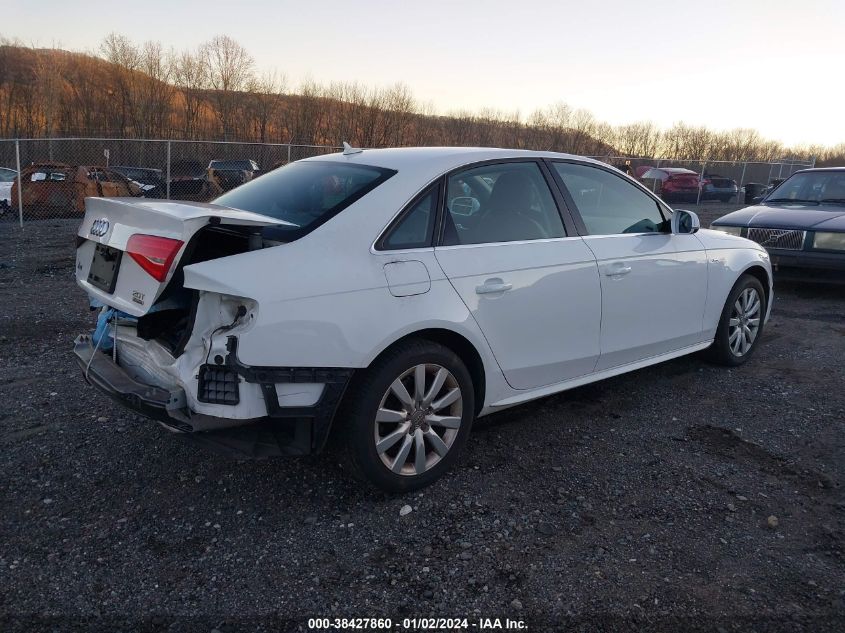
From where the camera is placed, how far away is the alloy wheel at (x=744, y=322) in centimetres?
532

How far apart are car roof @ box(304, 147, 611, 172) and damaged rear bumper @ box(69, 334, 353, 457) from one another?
1.26m

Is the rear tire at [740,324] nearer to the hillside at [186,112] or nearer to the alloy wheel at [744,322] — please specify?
the alloy wheel at [744,322]

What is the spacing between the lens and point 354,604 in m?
2.52

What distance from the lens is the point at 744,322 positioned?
Result: 213 inches

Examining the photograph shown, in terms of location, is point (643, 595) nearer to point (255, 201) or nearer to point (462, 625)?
point (462, 625)

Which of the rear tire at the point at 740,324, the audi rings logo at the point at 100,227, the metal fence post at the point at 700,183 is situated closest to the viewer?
the audi rings logo at the point at 100,227

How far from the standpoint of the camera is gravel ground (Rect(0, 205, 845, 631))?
2516 mm

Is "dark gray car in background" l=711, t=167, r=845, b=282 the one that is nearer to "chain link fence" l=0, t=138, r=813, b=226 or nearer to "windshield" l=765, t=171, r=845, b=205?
"windshield" l=765, t=171, r=845, b=205

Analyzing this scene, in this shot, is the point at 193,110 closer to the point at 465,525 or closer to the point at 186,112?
the point at 186,112

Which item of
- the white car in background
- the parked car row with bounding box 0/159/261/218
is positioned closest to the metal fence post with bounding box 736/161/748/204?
the parked car row with bounding box 0/159/261/218

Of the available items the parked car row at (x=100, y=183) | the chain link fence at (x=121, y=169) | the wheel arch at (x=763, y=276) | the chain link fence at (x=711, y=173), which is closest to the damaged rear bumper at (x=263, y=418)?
the wheel arch at (x=763, y=276)

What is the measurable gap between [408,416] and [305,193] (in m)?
1.28

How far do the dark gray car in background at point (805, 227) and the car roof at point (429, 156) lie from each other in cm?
522

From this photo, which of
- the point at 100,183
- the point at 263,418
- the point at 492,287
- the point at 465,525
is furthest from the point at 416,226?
the point at 100,183
